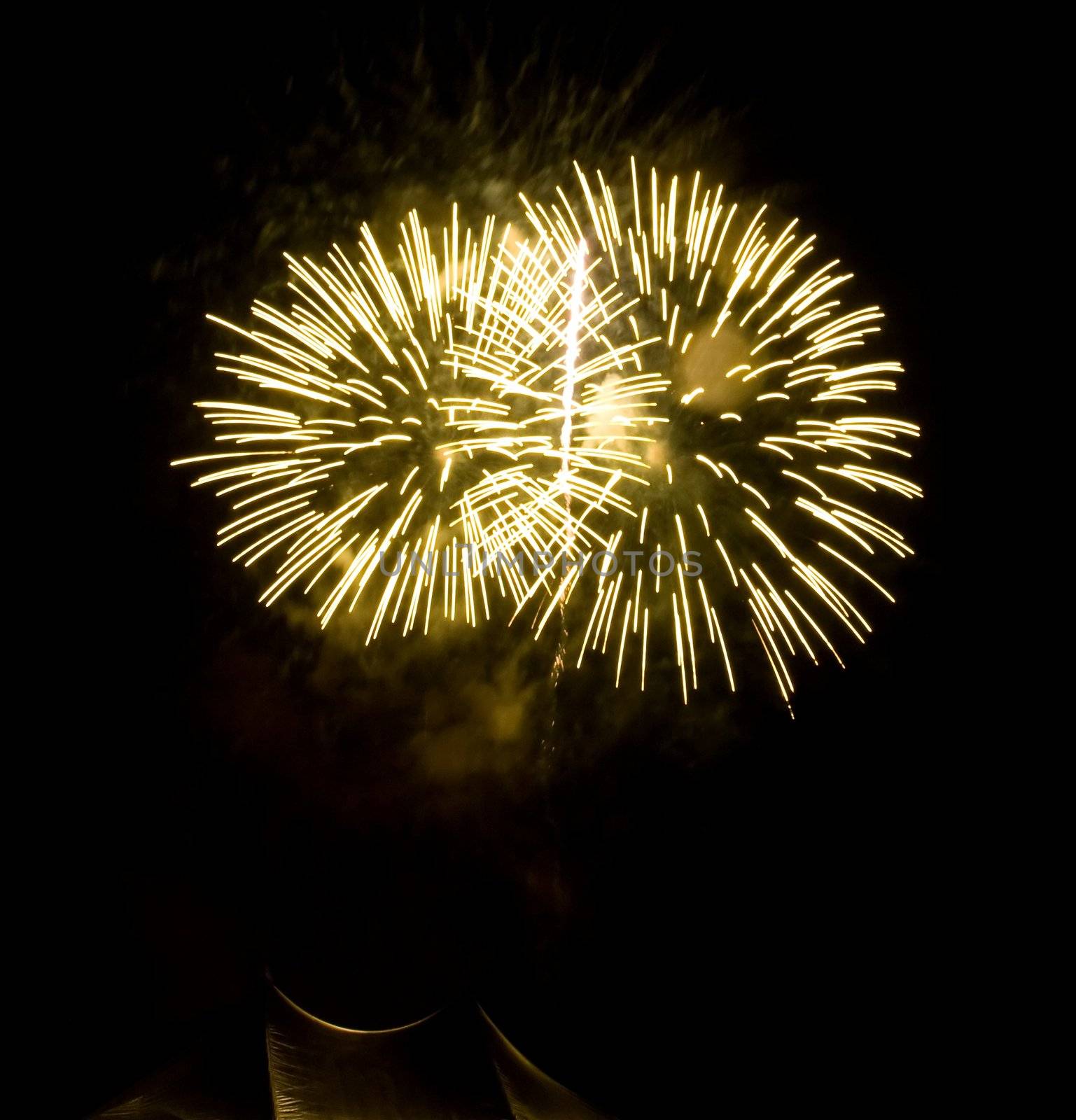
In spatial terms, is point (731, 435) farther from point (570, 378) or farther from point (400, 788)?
point (400, 788)

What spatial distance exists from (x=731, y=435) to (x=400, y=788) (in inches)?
87.5

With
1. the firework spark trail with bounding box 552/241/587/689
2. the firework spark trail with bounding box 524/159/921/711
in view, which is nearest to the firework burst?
the firework spark trail with bounding box 552/241/587/689

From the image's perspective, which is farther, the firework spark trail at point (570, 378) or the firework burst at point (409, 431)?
the firework burst at point (409, 431)

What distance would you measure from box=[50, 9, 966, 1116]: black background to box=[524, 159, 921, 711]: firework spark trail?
301 millimetres

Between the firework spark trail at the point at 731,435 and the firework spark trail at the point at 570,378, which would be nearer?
the firework spark trail at the point at 570,378

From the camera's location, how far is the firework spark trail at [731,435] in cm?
321

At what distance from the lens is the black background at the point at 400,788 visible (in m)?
3.32

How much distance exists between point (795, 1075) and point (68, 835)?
3.94 metres

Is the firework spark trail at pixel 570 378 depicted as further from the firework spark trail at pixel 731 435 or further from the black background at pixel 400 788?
the black background at pixel 400 788

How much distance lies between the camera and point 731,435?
337 cm

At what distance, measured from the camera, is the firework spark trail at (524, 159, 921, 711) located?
10.5 feet

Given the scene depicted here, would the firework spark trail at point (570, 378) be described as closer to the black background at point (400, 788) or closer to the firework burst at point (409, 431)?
the firework burst at point (409, 431)

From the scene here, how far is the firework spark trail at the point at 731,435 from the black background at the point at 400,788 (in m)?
0.30

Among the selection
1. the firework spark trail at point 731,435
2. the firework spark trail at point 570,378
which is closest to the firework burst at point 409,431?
the firework spark trail at point 570,378
